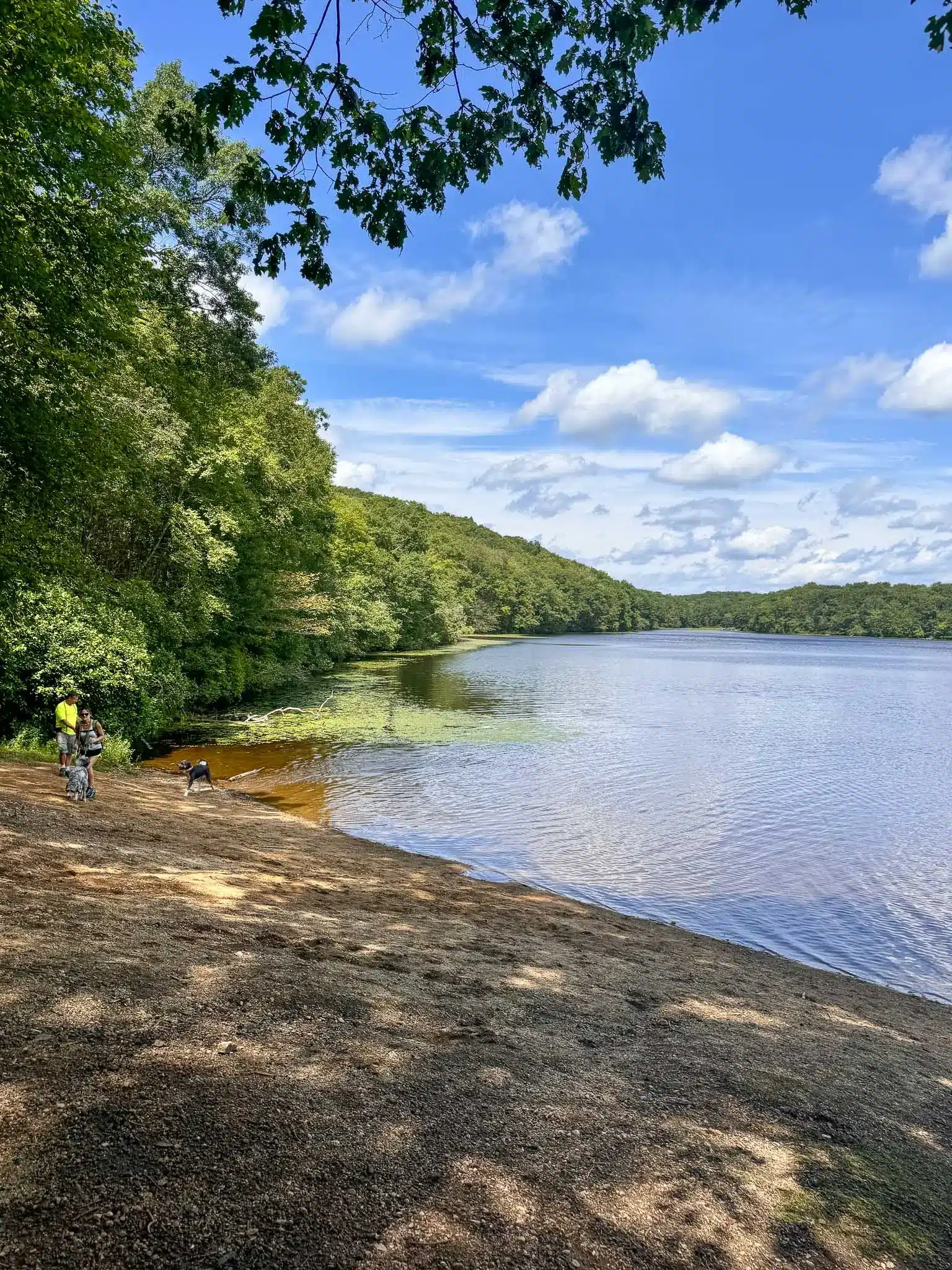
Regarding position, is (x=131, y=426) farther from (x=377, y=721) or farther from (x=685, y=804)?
(x=685, y=804)

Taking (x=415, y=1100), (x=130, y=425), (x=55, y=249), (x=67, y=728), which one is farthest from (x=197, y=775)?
(x=415, y=1100)

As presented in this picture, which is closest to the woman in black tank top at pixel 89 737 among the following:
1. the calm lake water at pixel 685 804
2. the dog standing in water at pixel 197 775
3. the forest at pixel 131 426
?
the dog standing in water at pixel 197 775

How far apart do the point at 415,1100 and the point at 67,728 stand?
538 inches

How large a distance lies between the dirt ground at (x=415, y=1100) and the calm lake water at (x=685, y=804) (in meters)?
4.29

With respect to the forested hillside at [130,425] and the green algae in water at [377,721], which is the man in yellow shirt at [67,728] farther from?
the green algae in water at [377,721]

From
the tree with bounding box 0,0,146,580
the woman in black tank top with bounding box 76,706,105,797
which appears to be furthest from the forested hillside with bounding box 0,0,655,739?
the woman in black tank top with bounding box 76,706,105,797

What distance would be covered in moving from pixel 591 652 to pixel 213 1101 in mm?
94700

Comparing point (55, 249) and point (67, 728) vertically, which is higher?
point (55, 249)

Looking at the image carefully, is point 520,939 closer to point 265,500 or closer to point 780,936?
point 780,936

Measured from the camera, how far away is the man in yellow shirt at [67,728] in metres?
15.0

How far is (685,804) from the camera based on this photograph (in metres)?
20.0

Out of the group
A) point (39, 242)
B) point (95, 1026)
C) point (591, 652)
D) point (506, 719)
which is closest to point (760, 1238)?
point (95, 1026)

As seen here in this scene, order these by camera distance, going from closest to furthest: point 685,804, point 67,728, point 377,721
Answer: point 67,728
point 685,804
point 377,721

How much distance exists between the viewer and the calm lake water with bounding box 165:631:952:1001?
1262cm
